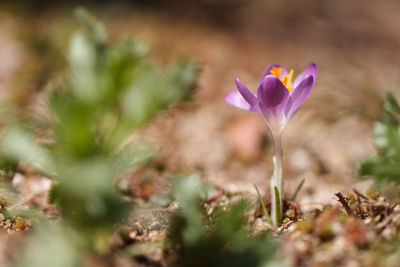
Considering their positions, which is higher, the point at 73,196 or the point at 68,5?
the point at 68,5

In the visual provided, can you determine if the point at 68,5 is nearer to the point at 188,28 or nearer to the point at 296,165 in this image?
the point at 188,28

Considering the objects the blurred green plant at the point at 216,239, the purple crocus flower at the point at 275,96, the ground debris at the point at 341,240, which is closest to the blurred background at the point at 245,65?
the ground debris at the point at 341,240

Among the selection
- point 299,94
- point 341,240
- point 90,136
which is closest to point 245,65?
point 90,136

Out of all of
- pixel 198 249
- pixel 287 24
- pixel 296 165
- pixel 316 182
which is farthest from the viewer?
pixel 287 24

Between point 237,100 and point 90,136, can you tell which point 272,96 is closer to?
point 237,100

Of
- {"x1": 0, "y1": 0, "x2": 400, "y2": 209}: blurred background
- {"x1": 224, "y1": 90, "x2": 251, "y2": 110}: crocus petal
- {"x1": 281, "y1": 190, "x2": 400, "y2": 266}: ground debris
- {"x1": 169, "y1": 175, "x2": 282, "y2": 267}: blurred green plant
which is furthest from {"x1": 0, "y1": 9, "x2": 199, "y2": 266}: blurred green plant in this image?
{"x1": 281, "y1": 190, "x2": 400, "y2": 266}: ground debris

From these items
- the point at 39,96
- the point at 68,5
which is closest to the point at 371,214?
the point at 39,96
